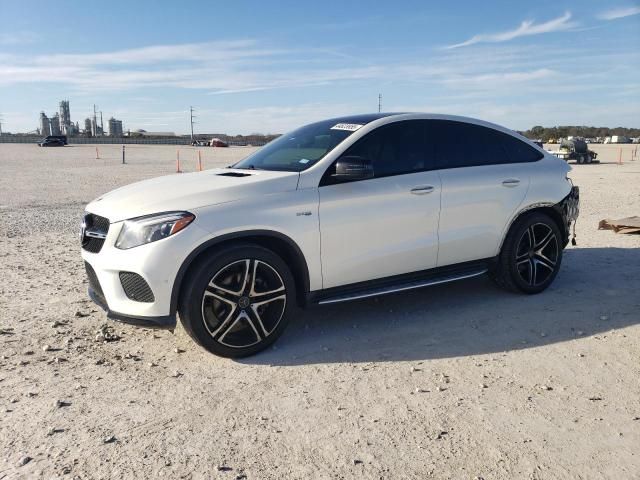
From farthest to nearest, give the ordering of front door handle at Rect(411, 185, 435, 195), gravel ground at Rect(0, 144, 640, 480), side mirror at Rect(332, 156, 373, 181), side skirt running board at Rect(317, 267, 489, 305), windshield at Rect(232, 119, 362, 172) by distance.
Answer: front door handle at Rect(411, 185, 435, 195)
windshield at Rect(232, 119, 362, 172)
side skirt running board at Rect(317, 267, 489, 305)
side mirror at Rect(332, 156, 373, 181)
gravel ground at Rect(0, 144, 640, 480)

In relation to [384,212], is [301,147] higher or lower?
higher

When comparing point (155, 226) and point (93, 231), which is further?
point (93, 231)

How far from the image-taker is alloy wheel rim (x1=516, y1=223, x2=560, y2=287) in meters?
5.46

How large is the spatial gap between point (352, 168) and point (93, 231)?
6.67 feet

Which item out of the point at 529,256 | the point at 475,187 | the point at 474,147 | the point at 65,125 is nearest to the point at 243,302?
the point at 475,187

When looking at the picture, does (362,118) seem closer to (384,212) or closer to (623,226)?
(384,212)

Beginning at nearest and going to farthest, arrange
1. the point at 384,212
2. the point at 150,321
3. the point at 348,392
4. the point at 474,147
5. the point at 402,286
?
the point at 348,392
the point at 150,321
the point at 384,212
the point at 402,286
the point at 474,147

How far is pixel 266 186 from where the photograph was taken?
412cm

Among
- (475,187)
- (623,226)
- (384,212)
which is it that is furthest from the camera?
(623,226)

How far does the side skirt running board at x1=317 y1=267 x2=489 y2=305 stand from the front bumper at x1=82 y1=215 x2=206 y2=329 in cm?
118

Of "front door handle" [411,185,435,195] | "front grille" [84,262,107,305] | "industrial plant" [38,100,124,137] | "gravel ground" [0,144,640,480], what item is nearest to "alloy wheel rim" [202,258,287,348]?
"gravel ground" [0,144,640,480]

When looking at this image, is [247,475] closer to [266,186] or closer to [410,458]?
[410,458]

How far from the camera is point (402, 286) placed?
184 inches

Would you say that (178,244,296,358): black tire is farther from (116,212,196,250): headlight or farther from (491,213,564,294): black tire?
(491,213,564,294): black tire
